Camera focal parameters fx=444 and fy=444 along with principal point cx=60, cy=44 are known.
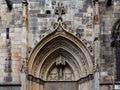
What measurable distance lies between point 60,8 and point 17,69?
9.76ft

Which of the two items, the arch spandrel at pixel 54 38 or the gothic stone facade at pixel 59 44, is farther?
the arch spandrel at pixel 54 38

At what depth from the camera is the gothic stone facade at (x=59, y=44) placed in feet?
56.6

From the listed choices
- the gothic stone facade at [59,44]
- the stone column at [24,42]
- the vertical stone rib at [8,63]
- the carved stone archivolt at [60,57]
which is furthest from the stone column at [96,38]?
the vertical stone rib at [8,63]

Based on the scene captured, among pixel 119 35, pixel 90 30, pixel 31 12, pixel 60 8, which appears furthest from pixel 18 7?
pixel 119 35

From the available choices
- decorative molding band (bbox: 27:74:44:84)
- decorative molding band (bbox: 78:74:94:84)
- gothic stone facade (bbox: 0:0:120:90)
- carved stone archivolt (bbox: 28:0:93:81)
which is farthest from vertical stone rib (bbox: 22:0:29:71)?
decorative molding band (bbox: 78:74:94:84)

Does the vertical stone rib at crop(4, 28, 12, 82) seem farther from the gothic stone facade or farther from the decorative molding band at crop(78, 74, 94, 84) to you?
the decorative molding band at crop(78, 74, 94, 84)

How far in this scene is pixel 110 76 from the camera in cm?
1720

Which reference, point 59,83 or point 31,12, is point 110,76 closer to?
point 59,83

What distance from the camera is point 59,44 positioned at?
1788 centimetres

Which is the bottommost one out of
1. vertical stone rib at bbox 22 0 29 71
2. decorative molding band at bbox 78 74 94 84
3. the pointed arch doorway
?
decorative molding band at bbox 78 74 94 84

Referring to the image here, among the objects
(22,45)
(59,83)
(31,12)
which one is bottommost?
(59,83)

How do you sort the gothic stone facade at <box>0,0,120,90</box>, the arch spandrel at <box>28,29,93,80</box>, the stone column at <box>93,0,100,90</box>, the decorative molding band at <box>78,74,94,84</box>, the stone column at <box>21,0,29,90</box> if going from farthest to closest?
the arch spandrel at <box>28,29,93,80</box>, the gothic stone facade at <box>0,0,120,90</box>, the decorative molding band at <box>78,74,94,84</box>, the stone column at <box>21,0,29,90</box>, the stone column at <box>93,0,100,90</box>

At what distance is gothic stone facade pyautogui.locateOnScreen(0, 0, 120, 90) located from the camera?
17.3m

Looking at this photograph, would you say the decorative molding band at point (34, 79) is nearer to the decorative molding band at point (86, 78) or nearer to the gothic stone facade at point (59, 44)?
the gothic stone facade at point (59, 44)
